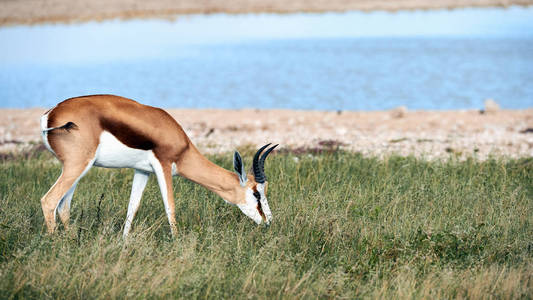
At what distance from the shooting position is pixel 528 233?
6.01m

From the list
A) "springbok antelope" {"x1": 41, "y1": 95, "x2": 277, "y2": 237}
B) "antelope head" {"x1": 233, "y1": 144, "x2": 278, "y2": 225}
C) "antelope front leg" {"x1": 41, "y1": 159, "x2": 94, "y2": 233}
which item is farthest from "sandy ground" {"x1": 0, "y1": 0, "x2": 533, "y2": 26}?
"antelope front leg" {"x1": 41, "y1": 159, "x2": 94, "y2": 233}

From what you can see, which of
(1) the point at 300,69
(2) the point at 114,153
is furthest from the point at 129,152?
(1) the point at 300,69

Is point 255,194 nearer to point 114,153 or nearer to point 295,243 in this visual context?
point 295,243

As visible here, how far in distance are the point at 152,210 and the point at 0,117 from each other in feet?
33.4

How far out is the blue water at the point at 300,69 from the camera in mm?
18578

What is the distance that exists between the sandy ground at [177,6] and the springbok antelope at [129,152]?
37.4 m

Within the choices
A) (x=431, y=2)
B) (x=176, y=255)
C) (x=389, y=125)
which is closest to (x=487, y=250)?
(x=176, y=255)

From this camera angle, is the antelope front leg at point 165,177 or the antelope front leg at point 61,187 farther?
the antelope front leg at point 165,177

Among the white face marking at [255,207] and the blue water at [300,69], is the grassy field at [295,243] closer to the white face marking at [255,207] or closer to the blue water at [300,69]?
the white face marking at [255,207]

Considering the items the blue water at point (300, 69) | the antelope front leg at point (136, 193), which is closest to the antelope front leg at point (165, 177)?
the antelope front leg at point (136, 193)

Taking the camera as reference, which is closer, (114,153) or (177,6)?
(114,153)

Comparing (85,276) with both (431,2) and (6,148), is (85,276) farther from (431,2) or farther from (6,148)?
(431,2)

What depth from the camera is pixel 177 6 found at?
150ft

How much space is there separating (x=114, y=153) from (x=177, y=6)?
41588 millimetres
